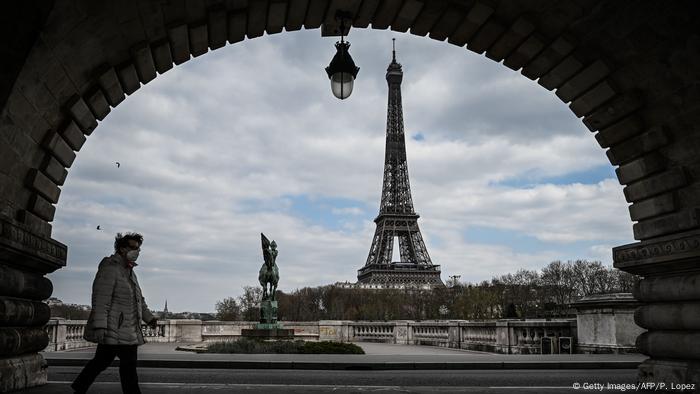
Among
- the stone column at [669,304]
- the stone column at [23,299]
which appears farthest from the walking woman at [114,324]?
the stone column at [669,304]

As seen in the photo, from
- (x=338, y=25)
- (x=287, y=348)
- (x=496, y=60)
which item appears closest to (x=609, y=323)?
(x=287, y=348)

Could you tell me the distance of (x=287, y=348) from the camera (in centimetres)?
2086

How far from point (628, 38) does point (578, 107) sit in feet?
5.00

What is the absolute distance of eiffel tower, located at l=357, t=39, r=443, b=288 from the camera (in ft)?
332

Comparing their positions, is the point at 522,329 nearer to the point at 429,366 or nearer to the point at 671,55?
the point at 429,366

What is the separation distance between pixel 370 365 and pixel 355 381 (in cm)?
328

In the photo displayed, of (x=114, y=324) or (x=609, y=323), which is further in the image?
(x=609, y=323)

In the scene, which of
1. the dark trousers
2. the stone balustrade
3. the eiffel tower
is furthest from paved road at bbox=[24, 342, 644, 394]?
the eiffel tower

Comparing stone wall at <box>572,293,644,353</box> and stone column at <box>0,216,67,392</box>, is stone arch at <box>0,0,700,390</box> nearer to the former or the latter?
stone column at <box>0,216,67,392</box>

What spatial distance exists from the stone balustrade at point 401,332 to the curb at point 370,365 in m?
5.48

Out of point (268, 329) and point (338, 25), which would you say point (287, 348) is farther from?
point (338, 25)

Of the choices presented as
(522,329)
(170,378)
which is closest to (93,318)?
(170,378)

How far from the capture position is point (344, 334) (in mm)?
34781

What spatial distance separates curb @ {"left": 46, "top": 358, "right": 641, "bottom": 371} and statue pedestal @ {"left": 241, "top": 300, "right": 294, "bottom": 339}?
11217mm
